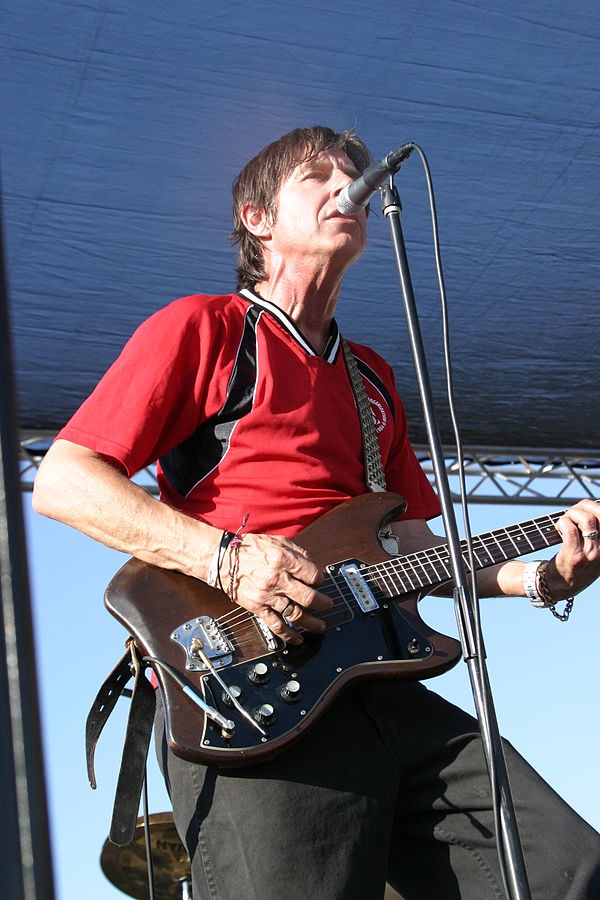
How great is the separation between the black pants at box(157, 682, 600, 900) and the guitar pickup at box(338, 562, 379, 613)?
0.56 ft

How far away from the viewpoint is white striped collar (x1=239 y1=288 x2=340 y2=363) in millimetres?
2552

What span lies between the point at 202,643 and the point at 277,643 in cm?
15

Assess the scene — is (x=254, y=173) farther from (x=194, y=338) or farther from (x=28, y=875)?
(x=28, y=875)

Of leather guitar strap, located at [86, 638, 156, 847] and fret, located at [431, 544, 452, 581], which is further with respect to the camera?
fret, located at [431, 544, 452, 581]

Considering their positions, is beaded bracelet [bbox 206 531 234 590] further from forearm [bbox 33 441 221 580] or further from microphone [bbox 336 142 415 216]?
microphone [bbox 336 142 415 216]

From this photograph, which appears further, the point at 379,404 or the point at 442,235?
the point at 442,235

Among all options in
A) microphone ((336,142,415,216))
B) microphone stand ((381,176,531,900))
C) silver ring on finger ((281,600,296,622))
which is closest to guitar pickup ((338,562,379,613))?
silver ring on finger ((281,600,296,622))

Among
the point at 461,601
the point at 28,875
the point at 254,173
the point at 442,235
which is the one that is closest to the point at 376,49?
the point at 254,173

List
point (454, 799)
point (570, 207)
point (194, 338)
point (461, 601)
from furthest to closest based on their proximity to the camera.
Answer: point (570, 207)
point (194, 338)
point (454, 799)
point (461, 601)

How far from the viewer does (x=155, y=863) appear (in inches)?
180

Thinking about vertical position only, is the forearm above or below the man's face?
below

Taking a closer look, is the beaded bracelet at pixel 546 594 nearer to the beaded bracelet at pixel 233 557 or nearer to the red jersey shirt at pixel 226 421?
the red jersey shirt at pixel 226 421

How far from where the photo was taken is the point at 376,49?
3328 millimetres

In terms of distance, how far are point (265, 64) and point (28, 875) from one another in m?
3.17
